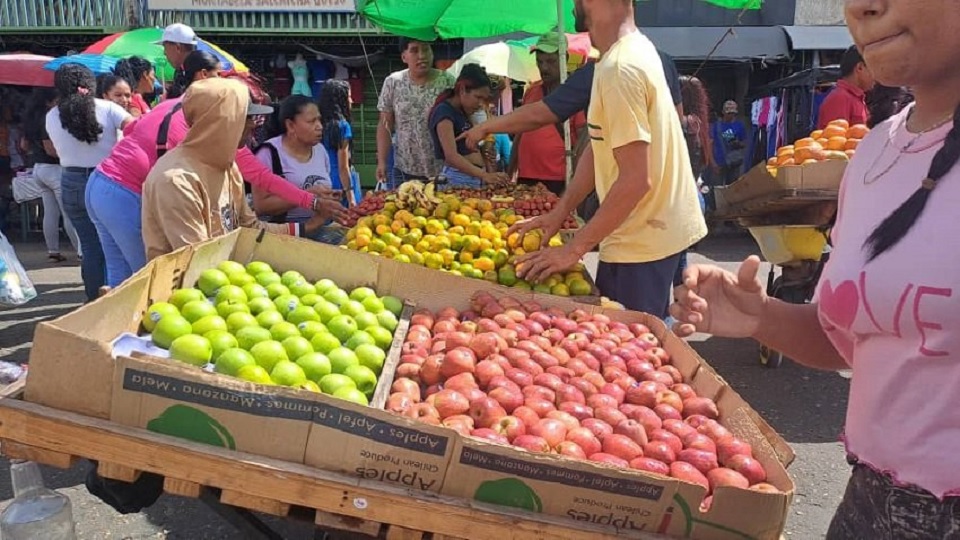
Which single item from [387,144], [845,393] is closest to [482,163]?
[387,144]

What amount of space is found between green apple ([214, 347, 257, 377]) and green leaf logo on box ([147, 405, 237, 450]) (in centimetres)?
37

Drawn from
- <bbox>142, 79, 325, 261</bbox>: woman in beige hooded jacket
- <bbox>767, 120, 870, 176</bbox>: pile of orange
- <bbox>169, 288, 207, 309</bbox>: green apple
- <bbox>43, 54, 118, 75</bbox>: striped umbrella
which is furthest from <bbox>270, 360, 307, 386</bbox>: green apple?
<bbox>43, 54, 118, 75</bbox>: striped umbrella

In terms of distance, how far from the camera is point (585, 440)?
1.95m

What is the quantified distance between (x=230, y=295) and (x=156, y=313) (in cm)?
33

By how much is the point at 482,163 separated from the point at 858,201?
5.24 meters

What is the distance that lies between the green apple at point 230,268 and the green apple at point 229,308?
31 cm

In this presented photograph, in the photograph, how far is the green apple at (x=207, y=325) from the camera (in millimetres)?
2340

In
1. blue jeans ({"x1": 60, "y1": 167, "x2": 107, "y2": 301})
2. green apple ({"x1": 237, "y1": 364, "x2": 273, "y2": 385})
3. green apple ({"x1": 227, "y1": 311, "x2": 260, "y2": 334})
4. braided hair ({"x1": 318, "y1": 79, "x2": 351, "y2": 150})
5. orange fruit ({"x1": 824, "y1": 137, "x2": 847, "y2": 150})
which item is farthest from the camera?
braided hair ({"x1": 318, "y1": 79, "x2": 351, "y2": 150})

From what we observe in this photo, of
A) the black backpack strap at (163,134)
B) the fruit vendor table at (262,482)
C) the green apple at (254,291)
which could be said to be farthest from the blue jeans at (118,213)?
the fruit vendor table at (262,482)

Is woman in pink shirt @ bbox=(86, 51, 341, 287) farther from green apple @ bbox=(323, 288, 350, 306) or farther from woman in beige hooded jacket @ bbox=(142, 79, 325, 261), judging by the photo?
green apple @ bbox=(323, 288, 350, 306)

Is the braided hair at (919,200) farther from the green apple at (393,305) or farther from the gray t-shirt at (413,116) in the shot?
the gray t-shirt at (413,116)

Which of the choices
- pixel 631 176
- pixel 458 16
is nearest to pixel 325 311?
pixel 631 176

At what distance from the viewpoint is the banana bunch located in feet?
14.6

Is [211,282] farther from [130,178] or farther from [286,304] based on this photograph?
[130,178]
